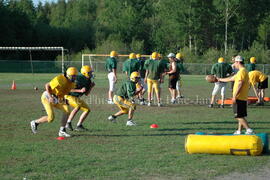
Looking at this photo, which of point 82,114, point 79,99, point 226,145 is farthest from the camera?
point 82,114

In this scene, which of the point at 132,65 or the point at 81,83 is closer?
the point at 81,83

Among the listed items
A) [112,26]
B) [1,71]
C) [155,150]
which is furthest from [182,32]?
[155,150]

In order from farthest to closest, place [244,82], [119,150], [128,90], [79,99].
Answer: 1. [128,90]
2. [79,99]
3. [244,82]
4. [119,150]

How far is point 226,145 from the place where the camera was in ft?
28.9

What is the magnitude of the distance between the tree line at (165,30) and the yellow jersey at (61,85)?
138ft

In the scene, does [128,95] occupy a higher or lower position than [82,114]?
higher

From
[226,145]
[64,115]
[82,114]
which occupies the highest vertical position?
[64,115]

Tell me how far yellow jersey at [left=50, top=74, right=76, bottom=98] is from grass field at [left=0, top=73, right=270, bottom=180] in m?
1.21

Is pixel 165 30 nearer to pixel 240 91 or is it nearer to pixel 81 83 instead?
pixel 81 83

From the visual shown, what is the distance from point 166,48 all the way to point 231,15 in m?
12.6

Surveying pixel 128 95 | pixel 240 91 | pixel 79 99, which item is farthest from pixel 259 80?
pixel 79 99

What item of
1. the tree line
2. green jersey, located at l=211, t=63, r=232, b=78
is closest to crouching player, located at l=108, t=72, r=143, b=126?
green jersey, located at l=211, t=63, r=232, b=78

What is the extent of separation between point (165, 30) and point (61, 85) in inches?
2271

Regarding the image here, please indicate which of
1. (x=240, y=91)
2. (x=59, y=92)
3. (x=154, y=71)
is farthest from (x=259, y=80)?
(x=59, y=92)
